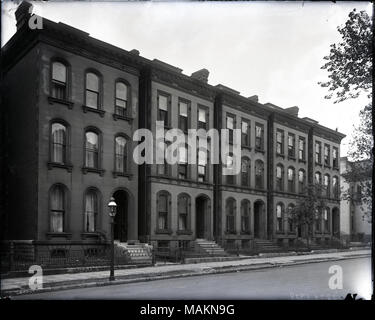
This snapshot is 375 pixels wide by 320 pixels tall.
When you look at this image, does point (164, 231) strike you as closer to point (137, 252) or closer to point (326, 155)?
point (137, 252)

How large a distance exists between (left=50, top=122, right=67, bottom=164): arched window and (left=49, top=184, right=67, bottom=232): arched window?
58.8 inches

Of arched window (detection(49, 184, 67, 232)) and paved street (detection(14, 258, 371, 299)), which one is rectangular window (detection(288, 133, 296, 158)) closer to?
arched window (detection(49, 184, 67, 232))

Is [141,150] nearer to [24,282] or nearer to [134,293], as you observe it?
[24,282]

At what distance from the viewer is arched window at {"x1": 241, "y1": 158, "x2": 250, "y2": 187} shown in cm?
3528

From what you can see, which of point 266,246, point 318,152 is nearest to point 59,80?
point 266,246

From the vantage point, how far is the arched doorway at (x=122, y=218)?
2673 centimetres

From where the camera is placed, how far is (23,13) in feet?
78.8

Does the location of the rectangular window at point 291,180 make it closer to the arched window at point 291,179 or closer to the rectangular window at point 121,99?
the arched window at point 291,179

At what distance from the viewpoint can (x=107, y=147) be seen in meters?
25.6

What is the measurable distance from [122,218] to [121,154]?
13.1ft

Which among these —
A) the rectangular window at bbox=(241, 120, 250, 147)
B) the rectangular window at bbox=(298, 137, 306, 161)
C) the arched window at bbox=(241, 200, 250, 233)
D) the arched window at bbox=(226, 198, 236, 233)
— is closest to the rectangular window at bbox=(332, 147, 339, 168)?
the rectangular window at bbox=(298, 137, 306, 161)

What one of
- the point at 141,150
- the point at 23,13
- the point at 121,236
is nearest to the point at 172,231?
the point at 121,236

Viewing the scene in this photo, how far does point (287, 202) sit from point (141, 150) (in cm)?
1759
